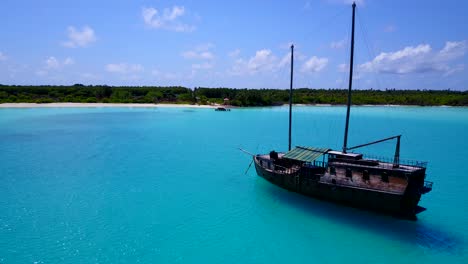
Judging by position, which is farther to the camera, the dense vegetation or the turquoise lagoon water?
the dense vegetation

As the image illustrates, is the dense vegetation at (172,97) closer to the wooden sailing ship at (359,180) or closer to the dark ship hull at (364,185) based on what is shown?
the wooden sailing ship at (359,180)

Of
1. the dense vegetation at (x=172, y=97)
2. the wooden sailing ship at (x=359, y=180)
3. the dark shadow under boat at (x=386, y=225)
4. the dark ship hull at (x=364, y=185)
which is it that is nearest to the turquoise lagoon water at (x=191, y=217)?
the dark shadow under boat at (x=386, y=225)

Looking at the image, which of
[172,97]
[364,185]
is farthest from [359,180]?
[172,97]

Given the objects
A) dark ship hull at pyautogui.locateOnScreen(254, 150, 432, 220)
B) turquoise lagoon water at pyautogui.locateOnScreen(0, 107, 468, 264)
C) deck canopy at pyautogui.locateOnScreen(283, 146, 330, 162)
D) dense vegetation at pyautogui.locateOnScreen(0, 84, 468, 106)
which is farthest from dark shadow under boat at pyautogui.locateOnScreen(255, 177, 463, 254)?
dense vegetation at pyautogui.locateOnScreen(0, 84, 468, 106)

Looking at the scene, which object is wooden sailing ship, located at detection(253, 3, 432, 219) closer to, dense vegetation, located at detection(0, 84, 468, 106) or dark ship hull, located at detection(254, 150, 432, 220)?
dark ship hull, located at detection(254, 150, 432, 220)

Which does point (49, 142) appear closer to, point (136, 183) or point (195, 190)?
point (136, 183)

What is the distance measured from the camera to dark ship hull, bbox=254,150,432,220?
21781 millimetres

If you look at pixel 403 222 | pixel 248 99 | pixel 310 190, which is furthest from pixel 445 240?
pixel 248 99

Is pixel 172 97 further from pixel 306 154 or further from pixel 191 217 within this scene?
pixel 191 217

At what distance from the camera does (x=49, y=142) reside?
53438 millimetres

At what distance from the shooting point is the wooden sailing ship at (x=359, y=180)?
71.7ft

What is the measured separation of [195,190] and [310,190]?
1059cm

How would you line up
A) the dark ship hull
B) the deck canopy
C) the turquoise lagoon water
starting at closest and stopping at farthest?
the turquoise lagoon water < the dark ship hull < the deck canopy

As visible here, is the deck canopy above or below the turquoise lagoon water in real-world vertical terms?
above
